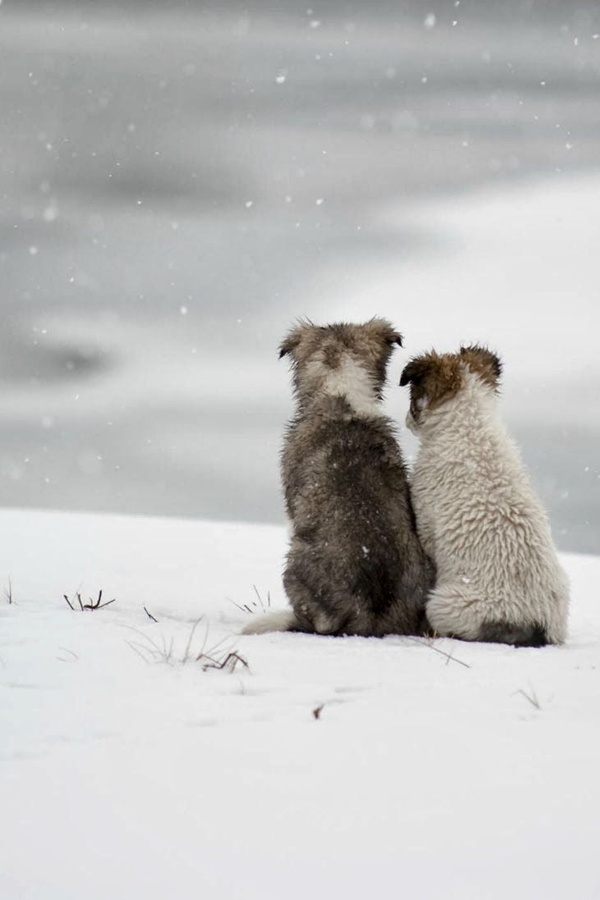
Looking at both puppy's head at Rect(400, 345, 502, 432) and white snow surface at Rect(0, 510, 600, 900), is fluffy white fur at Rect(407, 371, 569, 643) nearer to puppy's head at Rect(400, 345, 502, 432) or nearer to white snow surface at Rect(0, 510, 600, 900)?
puppy's head at Rect(400, 345, 502, 432)

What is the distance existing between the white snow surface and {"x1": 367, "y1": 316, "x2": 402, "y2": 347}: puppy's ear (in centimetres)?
217

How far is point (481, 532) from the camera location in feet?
16.0

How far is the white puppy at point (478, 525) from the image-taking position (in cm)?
479

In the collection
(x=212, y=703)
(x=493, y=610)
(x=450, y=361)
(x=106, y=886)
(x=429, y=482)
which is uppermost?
(x=450, y=361)

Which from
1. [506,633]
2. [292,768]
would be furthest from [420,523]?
[292,768]

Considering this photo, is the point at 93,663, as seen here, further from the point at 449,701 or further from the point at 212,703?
the point at 449,701

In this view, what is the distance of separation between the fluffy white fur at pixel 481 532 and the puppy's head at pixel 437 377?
0.11m

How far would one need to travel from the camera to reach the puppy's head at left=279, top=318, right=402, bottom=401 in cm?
549

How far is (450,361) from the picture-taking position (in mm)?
5488

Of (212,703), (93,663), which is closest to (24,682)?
(93,663)

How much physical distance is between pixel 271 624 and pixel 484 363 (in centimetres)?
225

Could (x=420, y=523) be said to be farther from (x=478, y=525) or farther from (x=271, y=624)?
(x=271, y=624)

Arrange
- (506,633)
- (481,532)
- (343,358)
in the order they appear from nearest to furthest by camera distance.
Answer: (506,633)
(481,532)
(343,358)

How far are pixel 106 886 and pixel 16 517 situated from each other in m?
14.6
